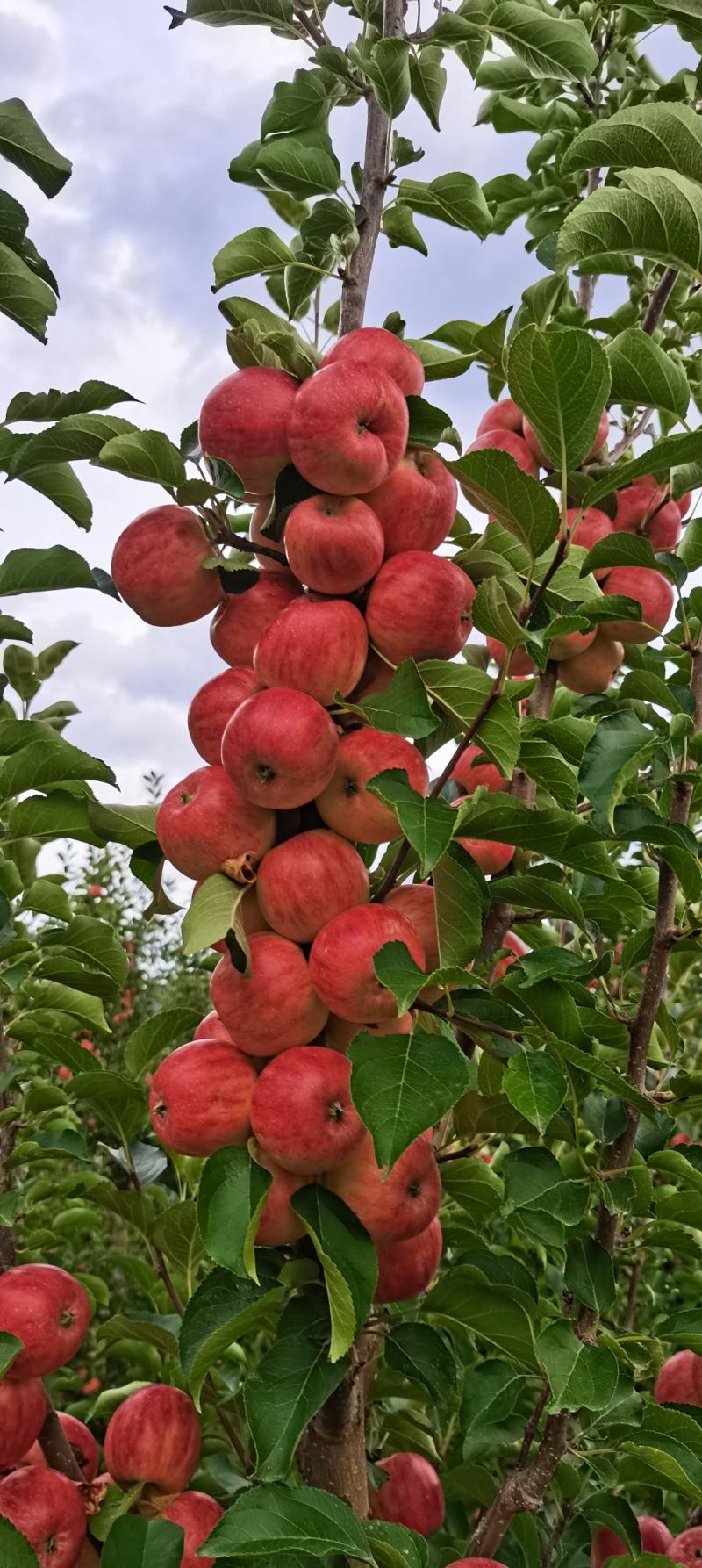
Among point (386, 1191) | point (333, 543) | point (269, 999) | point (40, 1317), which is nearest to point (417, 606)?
point (333, 543)

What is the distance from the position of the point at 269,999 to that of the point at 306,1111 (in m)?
0.10

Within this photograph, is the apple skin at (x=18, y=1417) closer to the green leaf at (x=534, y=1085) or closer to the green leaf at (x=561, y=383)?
the green leaf at (x=534, y=1085)

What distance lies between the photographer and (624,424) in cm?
204

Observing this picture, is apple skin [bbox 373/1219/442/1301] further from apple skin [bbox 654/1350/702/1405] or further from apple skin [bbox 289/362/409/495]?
apple skin [bbox 289/362/409/495]

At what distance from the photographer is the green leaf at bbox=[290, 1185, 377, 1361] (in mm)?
898

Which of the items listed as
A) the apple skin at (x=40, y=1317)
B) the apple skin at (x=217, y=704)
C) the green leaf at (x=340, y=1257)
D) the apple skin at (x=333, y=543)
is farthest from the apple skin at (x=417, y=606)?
the apple skin at (x=40, y=1317)

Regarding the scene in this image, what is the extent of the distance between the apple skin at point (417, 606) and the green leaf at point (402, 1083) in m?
0.33

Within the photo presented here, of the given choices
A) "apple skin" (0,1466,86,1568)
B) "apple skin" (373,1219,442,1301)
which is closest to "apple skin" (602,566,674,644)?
"apple skin" (373,1219,442,1301)

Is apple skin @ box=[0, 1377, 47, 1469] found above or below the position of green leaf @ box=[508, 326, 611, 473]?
below

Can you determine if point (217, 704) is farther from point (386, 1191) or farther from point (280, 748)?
point (386, 1191)

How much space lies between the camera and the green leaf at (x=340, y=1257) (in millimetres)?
898

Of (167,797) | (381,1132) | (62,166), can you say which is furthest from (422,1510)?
(62,166)

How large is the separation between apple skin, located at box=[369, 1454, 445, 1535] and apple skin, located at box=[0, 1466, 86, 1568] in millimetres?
307

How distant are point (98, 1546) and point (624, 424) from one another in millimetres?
1769
